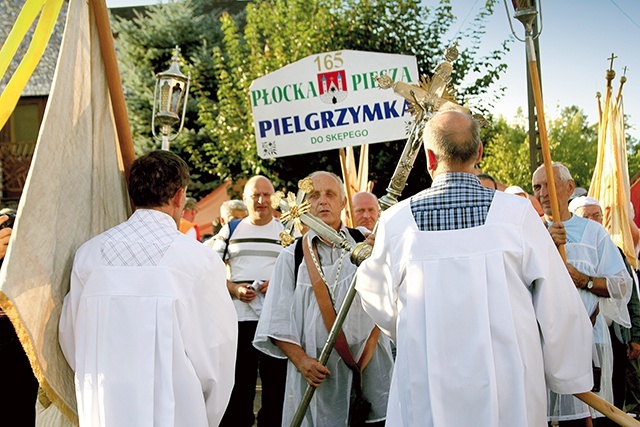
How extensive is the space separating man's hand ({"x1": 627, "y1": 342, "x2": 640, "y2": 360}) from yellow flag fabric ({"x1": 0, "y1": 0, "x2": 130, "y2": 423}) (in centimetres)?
371

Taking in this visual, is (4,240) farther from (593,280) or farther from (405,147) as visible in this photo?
(593,280)

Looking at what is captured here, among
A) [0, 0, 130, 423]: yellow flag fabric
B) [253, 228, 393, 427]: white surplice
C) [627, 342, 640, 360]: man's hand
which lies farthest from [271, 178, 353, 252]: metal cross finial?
[627, 342, 640, 360]: man's hand

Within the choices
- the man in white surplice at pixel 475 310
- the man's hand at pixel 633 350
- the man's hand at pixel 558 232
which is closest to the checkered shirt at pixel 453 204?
the man in white surplice at pixel 475 310

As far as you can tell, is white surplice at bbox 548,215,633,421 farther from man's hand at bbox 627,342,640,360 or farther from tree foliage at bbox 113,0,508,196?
tree foliage at bbox 113,0,508,196

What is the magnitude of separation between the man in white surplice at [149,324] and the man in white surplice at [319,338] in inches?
43.1

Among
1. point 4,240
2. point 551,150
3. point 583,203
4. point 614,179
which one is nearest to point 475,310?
point 4,240

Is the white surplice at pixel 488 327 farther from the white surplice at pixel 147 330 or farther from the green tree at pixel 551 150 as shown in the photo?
the green tree at pixel 551 150

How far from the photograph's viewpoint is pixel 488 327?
122 inches

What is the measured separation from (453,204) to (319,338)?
1.59m

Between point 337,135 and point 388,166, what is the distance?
8296 mm

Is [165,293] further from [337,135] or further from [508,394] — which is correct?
[337,135]

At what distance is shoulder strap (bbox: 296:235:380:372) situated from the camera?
4426 mm

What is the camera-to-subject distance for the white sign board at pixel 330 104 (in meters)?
7.34

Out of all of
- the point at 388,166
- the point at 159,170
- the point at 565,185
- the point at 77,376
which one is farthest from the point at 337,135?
the point at 388,166
